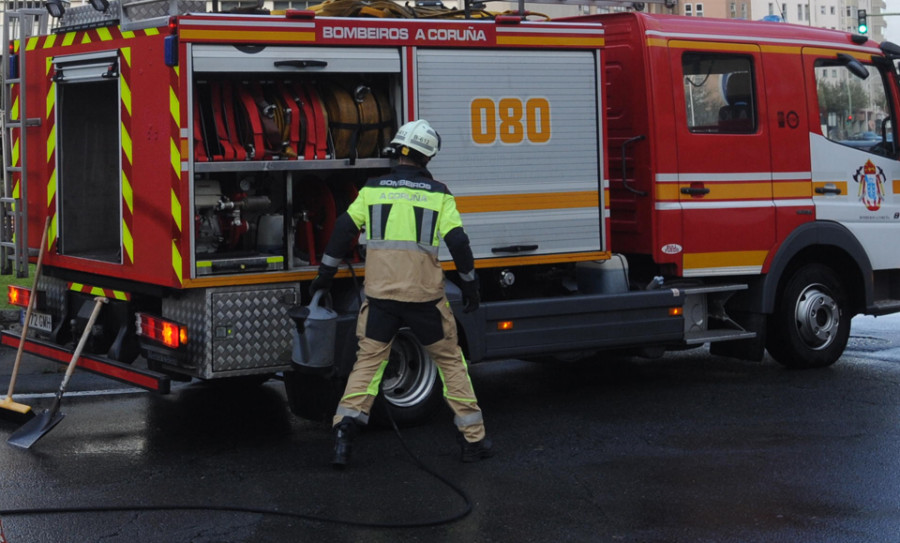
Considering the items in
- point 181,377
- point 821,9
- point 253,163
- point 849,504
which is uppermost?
point 821,9

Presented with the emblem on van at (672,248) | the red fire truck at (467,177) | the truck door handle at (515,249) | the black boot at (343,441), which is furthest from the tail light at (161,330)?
the emblem on van at (672,248)

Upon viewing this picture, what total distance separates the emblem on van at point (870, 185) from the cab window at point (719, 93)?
1.10 m

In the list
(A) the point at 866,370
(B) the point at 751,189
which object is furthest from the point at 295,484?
(A) the point at 866,370

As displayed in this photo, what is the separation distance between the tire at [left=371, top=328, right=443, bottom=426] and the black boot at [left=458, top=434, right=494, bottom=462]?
72 centimetres

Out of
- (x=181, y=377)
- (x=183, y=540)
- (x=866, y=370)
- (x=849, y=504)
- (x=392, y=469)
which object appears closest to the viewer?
(x=183, y=540)

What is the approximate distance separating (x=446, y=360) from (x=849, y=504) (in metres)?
2.18

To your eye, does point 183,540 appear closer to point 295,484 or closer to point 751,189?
point 295,484

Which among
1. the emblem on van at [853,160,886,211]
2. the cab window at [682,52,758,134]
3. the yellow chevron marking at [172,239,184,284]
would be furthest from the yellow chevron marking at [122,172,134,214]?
the emblem on van at [853,160,886,211]

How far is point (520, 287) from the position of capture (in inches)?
322

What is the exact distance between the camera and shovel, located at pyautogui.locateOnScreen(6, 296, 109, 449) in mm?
6809

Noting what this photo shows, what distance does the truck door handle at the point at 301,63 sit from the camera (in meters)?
6.84

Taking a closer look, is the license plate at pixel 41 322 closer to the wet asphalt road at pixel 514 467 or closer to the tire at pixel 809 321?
the wet asphalt road at pixel 514 467

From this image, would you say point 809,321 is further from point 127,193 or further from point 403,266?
point 127,193

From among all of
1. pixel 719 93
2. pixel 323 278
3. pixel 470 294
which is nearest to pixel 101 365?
pixel 323 278
